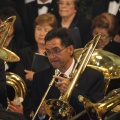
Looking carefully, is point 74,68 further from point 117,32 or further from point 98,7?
point 98,7

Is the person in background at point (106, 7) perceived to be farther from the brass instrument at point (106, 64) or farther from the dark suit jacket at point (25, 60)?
the brass instrument at point (106, 64)

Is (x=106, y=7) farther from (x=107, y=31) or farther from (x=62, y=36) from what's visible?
(x=62, y=36)

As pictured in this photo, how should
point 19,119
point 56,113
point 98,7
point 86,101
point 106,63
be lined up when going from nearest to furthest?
1. point 19,119
2. point 86,101
3. point 56,113
4. point 106,63
5. point 98,7

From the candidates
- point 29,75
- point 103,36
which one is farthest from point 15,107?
point 103,36

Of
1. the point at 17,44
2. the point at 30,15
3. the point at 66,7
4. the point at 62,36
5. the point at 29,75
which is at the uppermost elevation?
the point at 62,36

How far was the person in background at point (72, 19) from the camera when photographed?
23.2 ft

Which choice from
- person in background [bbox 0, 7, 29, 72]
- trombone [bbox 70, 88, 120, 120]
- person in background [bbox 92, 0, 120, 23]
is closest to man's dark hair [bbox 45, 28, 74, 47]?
trombone [bbox 70, 88, 120, 120]

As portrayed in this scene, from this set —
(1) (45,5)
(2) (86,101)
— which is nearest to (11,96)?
(2) (86,101)

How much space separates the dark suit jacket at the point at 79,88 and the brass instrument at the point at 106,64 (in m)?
0.45

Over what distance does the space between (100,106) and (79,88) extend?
583 mm

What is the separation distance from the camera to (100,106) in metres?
4.41

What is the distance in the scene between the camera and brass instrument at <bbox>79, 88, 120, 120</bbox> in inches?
173

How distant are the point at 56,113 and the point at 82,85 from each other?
1.41ft

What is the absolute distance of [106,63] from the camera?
5.62 metres
